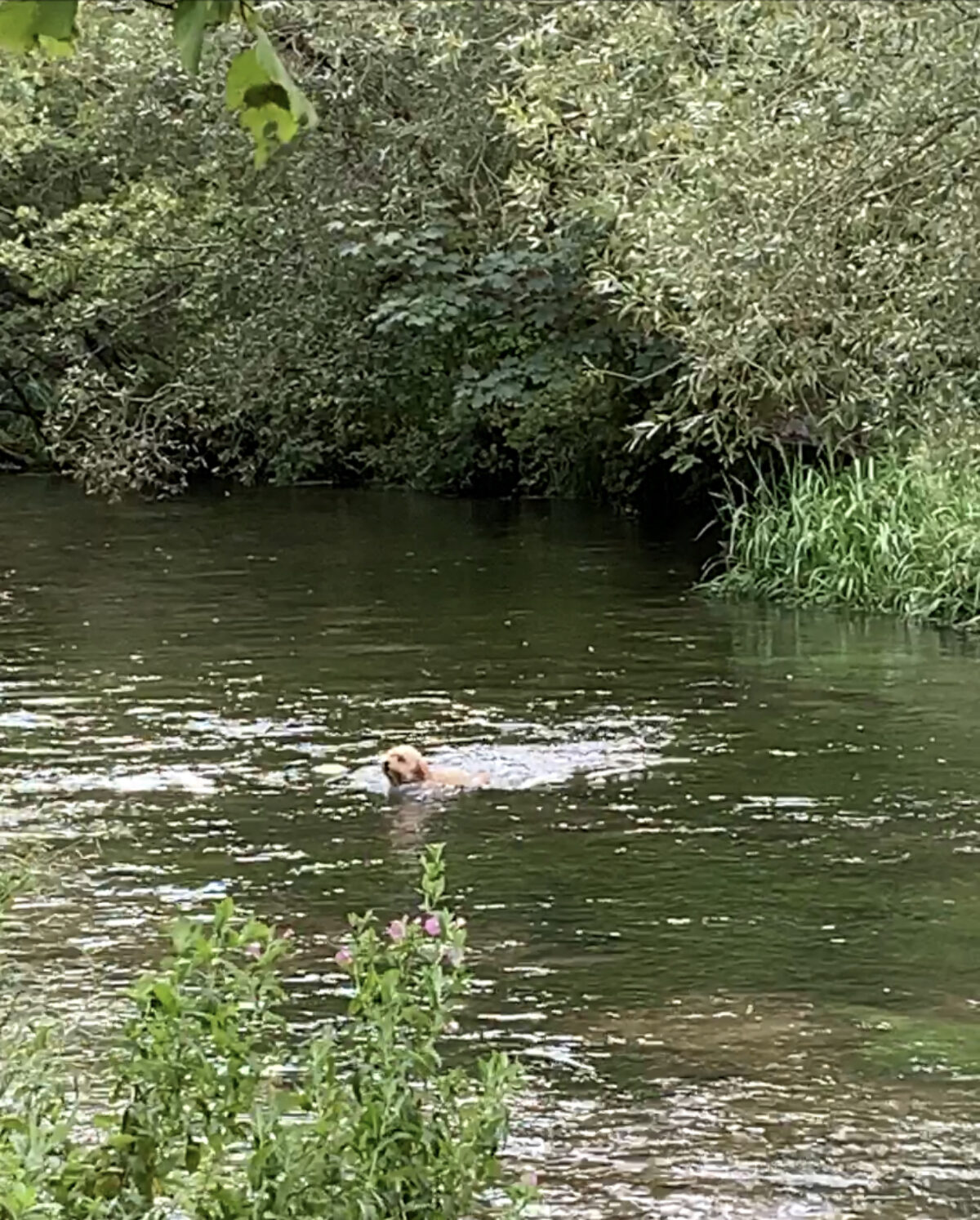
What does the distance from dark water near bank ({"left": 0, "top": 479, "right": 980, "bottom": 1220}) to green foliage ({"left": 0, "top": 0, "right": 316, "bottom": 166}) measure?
4329 millimetres

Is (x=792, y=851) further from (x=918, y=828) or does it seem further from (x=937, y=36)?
(x=937, y=36)

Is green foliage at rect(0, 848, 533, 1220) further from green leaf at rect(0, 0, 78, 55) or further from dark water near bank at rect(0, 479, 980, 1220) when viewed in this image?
green leaf at rect(0, 0, 78, 55)

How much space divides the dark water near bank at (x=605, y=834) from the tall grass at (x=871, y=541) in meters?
0.72

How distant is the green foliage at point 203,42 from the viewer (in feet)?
8.79

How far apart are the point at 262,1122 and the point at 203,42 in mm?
2387

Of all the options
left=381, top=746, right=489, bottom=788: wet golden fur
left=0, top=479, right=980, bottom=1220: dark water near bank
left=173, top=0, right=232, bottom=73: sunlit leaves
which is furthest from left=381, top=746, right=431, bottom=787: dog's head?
left=173, top=0, right=232, bottom=73: sunlit leaves

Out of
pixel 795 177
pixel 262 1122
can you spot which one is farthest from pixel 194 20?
pixel 795 177

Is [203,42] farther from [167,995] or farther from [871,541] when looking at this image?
[871,541]

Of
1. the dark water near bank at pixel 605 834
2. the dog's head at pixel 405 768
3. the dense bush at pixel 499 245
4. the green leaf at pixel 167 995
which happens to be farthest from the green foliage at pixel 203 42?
the dog's head at pixel 405 768

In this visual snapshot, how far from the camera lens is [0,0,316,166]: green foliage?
2.68m

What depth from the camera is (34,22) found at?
2723mm

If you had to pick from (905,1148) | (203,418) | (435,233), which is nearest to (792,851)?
(905,1148)

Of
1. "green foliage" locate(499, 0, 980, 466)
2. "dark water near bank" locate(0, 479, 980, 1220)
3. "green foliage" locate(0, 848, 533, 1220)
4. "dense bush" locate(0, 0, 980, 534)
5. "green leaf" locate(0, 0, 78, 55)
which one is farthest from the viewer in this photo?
"dense bush" locate(0, 0, 980, 534)

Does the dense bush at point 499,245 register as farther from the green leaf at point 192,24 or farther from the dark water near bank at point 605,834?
the green leaf at point 192,24
